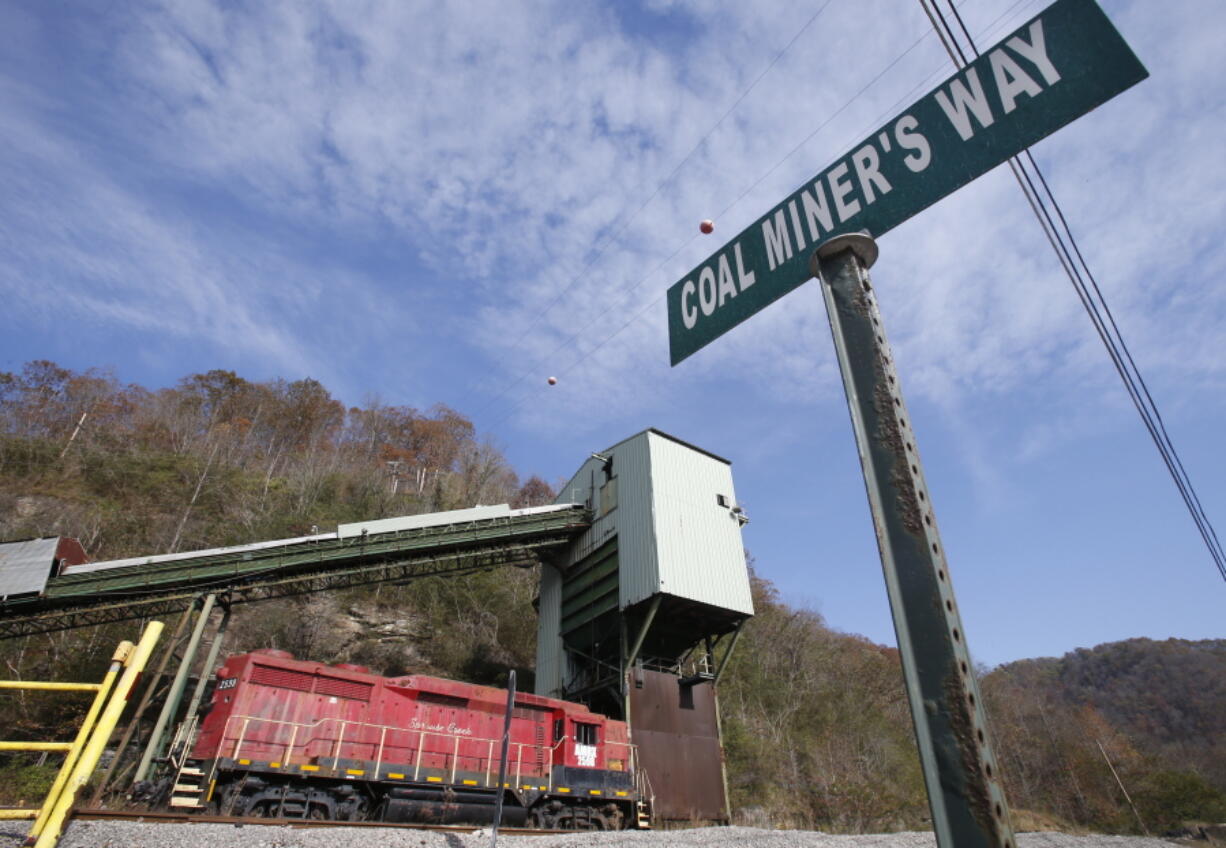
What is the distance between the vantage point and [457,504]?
44.3m

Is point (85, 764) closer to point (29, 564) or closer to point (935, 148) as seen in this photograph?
point (935, 148)

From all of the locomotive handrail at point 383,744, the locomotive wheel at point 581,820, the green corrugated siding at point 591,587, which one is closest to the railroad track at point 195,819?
the locomotive handrail at point 383,744

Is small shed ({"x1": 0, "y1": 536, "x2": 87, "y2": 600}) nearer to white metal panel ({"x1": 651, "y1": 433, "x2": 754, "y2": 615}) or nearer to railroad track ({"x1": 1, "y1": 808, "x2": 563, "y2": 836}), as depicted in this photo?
railroad track ({"x1": 1, "y1": 808, "x2": 563, "y2": 836})

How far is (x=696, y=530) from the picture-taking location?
21.2 meters

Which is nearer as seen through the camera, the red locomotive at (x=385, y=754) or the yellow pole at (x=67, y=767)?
the yellow pole at (x=67, y=767)

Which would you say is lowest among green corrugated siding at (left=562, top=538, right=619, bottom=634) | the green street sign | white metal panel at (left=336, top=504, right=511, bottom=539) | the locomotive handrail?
the locomotive handrail

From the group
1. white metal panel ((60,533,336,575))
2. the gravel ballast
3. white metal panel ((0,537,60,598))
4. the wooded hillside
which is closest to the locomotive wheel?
the gravel ballast

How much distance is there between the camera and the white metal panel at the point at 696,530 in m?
20.1

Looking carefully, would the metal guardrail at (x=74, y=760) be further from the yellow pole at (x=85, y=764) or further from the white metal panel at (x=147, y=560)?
the white metal panel at (x=147, y=560)

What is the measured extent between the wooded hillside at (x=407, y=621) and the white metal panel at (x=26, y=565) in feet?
16.3

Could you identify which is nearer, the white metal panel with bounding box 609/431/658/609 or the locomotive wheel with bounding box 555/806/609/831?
the locomotive wheel with bounding box 555/806/609/831

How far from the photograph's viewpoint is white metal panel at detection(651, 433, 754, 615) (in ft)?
66.0

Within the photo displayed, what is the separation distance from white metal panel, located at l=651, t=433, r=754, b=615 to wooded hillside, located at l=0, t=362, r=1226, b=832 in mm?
9127

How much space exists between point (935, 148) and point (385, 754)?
1598cm
